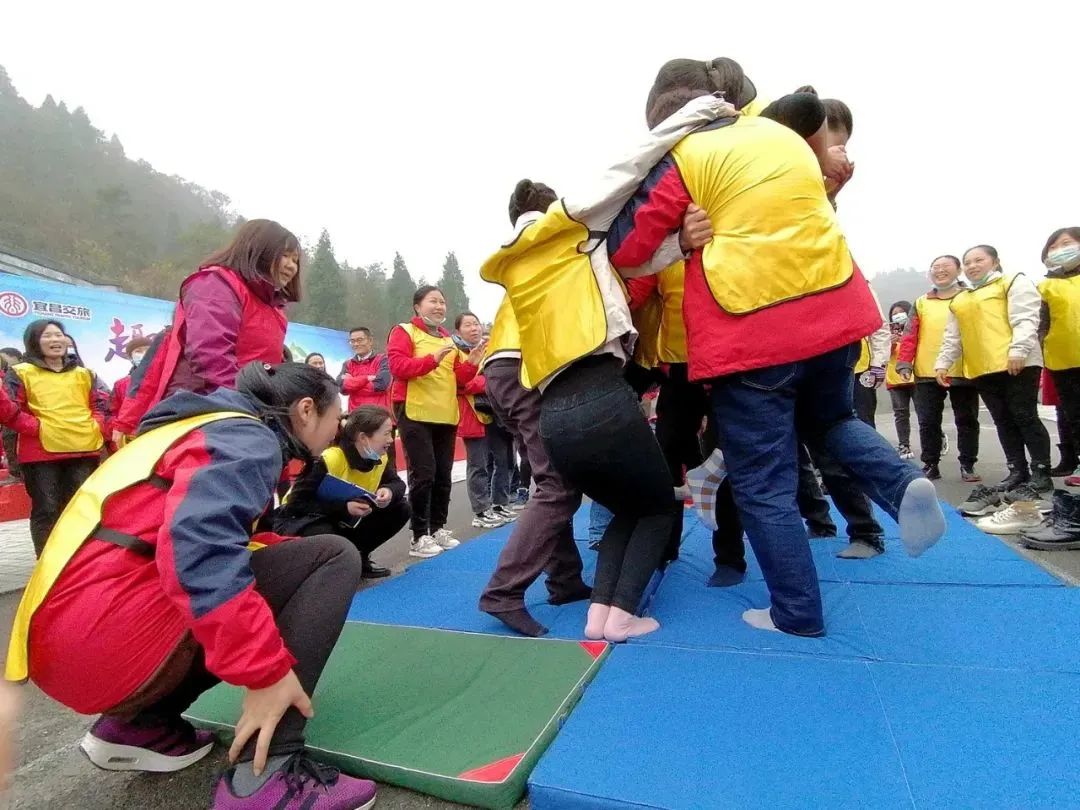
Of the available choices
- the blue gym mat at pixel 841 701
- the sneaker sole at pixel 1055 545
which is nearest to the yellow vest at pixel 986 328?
the sneaker sole at pixel 1055 545

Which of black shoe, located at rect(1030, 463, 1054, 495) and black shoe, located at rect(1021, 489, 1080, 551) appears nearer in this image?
black shoe, located at rect(1021, 489, 1080, 551)

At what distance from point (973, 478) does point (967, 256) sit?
5.46ft

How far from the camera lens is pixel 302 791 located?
1.21 meters

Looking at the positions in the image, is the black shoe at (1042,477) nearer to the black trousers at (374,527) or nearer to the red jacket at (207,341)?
the black trousers at (374,527)

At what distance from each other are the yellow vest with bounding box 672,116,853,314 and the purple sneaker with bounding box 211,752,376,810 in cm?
147

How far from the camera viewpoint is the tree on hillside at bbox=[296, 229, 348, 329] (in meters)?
36.1

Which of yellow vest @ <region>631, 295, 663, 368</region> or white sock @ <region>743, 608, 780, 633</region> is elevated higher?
yellow vest @ <region>631, 295, 663, 368</region>

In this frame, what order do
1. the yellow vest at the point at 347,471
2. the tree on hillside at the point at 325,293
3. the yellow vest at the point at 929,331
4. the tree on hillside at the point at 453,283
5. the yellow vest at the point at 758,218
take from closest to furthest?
the yellow vest at the point at 758,218 < the yellow vest at the point at 347,471 < the yellow vest at the point at 929,331 < the tree on hillside at the point at 325,293 < the tree on hillside at the point at 453,283

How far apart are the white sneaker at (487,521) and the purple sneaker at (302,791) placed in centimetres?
309

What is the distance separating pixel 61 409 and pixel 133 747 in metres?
3.04

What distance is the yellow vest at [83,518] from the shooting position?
113 centimetres

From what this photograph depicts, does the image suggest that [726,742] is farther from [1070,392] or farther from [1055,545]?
[1070,392]

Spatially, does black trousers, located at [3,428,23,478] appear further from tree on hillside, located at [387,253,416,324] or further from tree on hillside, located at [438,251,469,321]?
tree on hillside, located at [438,251,469,321]

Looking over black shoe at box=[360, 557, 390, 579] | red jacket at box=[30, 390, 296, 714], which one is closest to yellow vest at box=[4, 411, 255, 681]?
red jacket at box=[30, 390, 296, 714]
